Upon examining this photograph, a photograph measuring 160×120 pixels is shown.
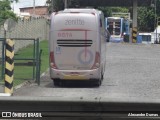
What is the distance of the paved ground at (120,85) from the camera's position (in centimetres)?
1841

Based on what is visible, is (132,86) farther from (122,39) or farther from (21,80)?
(122,39)

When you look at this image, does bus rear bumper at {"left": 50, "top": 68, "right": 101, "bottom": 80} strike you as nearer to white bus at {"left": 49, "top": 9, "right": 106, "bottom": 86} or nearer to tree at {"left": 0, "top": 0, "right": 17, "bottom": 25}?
white bus at {"left": 49, "top": 9, "right": 106, "bottom": 86}

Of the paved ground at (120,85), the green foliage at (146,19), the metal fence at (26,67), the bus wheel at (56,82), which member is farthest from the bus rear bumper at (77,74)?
the green foliage at (146,19)

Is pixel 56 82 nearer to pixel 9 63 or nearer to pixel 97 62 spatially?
pixel 97 62

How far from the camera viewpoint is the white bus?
2073 cm

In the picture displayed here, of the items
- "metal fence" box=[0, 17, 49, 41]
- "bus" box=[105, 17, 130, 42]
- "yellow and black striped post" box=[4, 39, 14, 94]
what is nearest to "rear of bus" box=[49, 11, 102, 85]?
"yellow and black striped post" box=[4, 39, 14, 94]

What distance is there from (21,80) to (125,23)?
47.9m

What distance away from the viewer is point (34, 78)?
22.7 meters

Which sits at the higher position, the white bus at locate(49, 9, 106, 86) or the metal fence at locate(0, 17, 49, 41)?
the white bus at locate(49, 9, 106, 86)

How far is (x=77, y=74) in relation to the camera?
20969 millimetres

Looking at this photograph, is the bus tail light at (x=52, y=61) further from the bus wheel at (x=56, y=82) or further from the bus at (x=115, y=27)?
the bus at (x=115, y=27)

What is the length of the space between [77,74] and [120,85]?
168 cm

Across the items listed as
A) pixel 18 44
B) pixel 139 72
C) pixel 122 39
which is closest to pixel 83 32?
pixel 139 72

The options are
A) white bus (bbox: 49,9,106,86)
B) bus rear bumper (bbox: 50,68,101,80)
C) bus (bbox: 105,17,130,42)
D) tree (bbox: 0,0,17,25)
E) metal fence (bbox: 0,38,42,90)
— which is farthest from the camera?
bus (bbox: 105,17,130,42)
